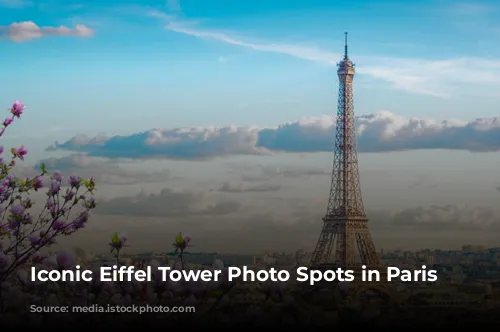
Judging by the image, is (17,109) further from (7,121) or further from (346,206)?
(346,206)

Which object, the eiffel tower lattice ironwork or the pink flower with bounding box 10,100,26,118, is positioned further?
the eiffel tower lattice ironwork

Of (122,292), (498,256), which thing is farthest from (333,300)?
(498,256)

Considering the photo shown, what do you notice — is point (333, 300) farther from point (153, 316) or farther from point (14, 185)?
point (14, 185)

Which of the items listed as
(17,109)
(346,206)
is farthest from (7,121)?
(346,206)

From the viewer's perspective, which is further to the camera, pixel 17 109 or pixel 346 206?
pixel 346 206

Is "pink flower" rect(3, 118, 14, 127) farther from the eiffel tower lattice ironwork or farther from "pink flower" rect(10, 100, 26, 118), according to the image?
the eiffel tower lattice ironwork

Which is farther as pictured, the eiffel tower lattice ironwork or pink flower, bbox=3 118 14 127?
the eiffel tower lattice ironwork

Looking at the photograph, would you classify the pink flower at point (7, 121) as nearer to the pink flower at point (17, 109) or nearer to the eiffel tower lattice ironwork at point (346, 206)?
the pink flower at point (17, 109)

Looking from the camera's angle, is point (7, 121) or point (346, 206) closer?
point (7, 121)

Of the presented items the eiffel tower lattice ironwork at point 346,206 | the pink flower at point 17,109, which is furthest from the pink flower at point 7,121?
the eiffel tower lattice ironwork at point 346,206

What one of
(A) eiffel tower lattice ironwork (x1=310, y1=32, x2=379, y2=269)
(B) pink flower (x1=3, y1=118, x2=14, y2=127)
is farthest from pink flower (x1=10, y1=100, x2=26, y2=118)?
(A) eiffel tower lattice ironwork (x1=310, y1=32, x2=379, y2=269)

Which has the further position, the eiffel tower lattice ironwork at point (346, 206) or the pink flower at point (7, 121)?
the eiffel tower lattice ironwork at point (346, 206)

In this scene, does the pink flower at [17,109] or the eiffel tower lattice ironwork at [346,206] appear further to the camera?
the eiffel tower lattice ironwork at [346,206]
